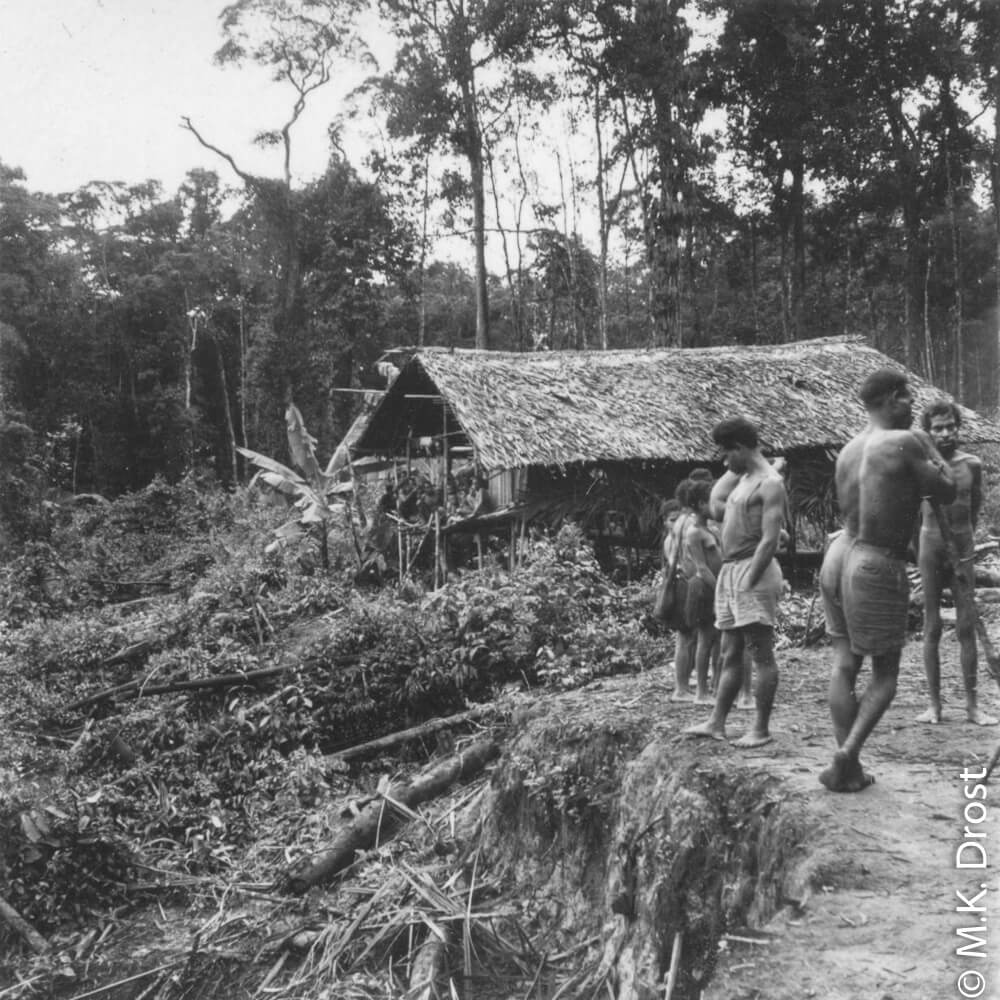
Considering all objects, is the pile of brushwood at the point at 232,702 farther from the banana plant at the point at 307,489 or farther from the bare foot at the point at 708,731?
the bare foot at the point at 708,731

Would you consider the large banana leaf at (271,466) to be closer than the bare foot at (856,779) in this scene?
No

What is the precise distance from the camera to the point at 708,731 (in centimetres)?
448

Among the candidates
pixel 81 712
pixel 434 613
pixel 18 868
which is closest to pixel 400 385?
pixel 434 613

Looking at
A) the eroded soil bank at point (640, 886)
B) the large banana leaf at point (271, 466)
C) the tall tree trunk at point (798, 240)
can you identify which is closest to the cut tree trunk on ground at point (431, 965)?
the eroded soil bank at point (640, 886)

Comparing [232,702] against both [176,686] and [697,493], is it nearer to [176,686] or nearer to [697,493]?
[176,686]

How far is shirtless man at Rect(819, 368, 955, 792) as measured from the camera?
3395 mm

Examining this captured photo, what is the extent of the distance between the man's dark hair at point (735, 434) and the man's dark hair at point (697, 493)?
1.10 metres

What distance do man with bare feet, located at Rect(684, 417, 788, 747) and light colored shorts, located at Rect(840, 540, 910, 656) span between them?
2.08ft

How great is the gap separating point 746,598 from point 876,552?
2.71 ft

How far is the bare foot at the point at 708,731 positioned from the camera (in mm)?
4465

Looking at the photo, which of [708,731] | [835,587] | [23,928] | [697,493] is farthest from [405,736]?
[835,587]

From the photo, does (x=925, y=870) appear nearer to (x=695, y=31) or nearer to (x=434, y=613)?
(x=434, y=613)

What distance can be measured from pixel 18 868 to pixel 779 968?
538cm

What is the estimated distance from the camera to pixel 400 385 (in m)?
13.3
